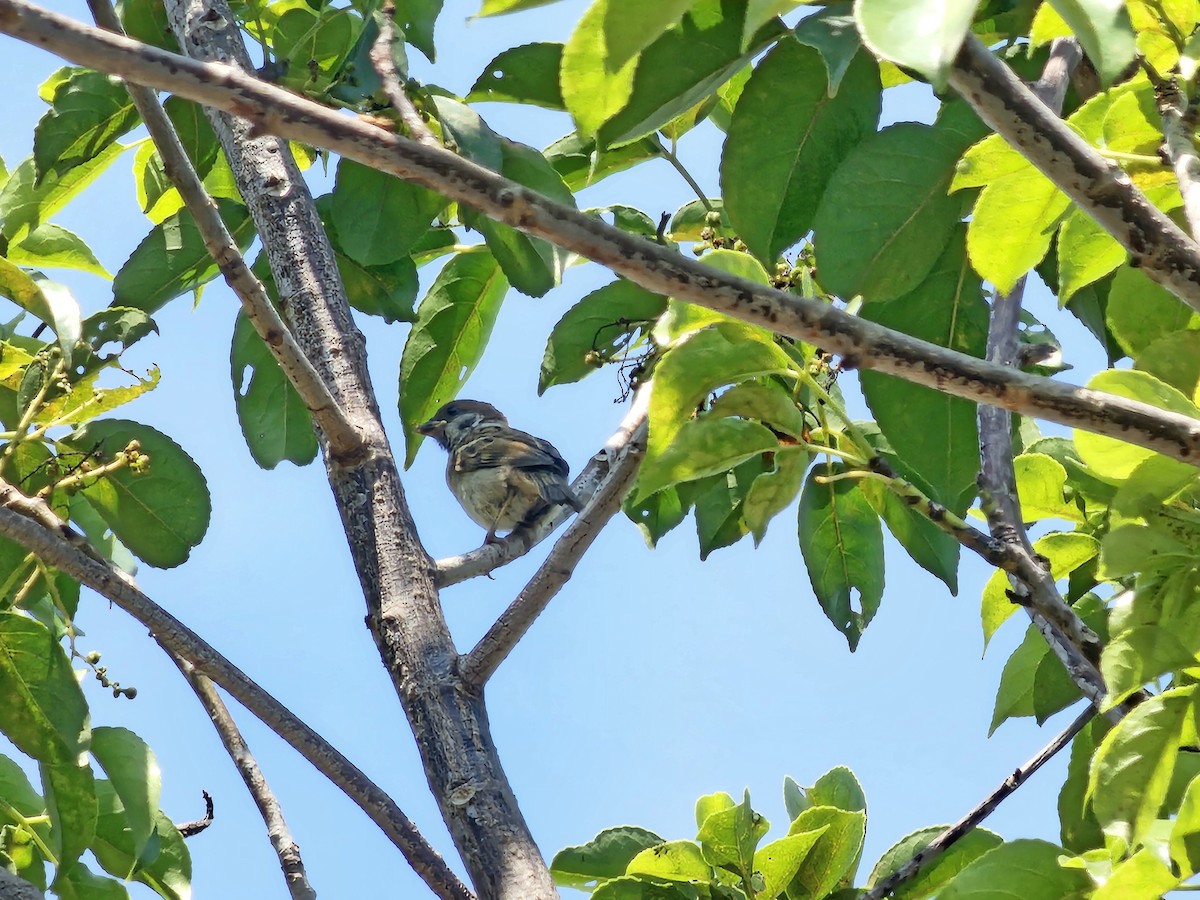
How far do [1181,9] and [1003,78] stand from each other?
55 cm

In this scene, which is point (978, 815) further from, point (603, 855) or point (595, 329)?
point (595, 329)

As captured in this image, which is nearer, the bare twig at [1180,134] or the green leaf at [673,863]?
the bare twig at [1180,134]

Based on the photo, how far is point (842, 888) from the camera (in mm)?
2568

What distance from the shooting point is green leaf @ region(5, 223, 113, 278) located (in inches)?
127

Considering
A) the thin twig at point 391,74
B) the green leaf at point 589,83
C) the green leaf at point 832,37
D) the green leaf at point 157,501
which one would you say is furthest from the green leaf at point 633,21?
the green leaf at point 157,501

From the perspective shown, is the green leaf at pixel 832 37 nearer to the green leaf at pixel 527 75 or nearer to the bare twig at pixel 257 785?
the green leaf at pixel 527 75

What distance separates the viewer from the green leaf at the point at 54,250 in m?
3.23

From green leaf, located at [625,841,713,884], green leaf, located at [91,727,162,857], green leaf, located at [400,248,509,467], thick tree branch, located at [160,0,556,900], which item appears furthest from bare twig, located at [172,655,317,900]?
green leaf, located at [400,248,509,467]

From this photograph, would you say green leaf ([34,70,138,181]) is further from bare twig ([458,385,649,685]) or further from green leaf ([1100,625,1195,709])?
green leaf ([1100,625,1195,709])

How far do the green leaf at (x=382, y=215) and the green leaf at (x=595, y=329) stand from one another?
402mm

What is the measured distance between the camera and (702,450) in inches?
69.4

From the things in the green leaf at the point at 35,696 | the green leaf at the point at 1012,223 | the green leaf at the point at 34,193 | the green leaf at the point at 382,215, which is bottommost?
the green leaf at the point at 1012,223

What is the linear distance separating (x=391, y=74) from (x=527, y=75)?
0.55m

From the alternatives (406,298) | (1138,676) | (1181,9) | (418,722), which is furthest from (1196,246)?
(406,298)
